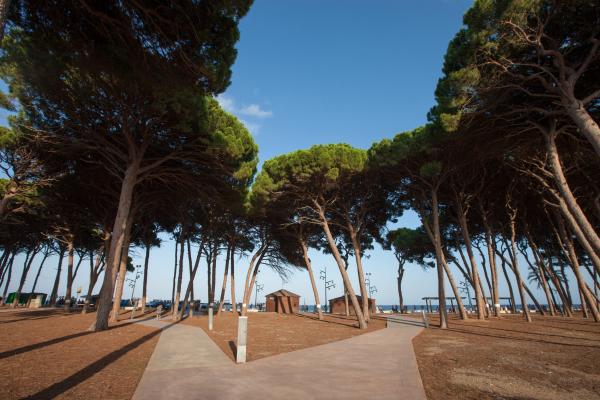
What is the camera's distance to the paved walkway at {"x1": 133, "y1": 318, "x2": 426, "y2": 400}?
3.99 metres

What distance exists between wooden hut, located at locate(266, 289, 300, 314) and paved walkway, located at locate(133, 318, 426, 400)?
30.3 metres

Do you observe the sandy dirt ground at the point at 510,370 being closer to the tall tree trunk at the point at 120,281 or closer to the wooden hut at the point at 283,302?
the tall tree trunk at the point at 120,281

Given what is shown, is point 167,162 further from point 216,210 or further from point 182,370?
point 182,370

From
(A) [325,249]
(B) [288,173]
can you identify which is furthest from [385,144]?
(A) [325,249]

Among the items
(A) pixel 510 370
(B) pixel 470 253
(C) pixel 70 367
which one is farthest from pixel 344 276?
(C) pixel 70 367

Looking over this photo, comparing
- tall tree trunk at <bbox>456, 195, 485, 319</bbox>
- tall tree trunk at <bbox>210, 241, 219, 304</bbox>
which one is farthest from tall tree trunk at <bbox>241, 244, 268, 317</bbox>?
tall tree trunk at <bbox>456, 195, 485, 319</bbox>

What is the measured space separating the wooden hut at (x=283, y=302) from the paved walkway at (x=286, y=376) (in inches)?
1194

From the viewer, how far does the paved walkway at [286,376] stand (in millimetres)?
3986

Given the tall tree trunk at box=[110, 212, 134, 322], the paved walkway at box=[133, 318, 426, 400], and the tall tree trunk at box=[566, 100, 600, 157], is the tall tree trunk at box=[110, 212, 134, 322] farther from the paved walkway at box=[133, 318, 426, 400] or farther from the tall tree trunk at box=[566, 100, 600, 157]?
the tall tree trunk at box=[566, 100, 600, 157]

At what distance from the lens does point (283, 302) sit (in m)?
37.0

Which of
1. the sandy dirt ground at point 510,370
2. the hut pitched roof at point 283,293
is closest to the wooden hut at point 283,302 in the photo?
the hut pitched roof at point 283,293

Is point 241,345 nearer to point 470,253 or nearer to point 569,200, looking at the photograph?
point 569,200

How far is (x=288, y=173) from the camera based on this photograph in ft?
57.1

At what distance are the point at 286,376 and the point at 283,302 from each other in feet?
110
